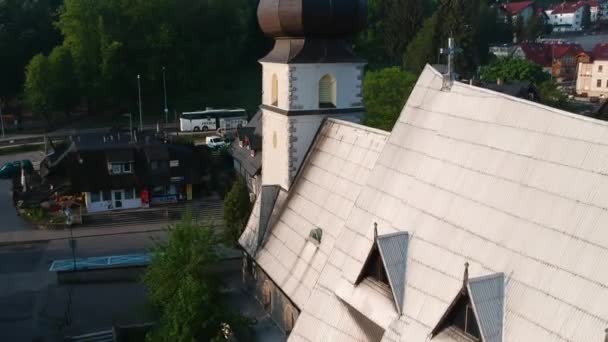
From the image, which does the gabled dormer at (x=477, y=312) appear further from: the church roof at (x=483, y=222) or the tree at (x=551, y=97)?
the tree at (x=551, y=97)

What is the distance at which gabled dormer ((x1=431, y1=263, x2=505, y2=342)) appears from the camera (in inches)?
416

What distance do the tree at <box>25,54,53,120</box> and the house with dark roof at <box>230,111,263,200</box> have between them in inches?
1156

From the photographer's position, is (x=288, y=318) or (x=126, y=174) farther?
(x=126, y=174)

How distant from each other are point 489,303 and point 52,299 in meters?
20.6

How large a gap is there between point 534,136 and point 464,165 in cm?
158

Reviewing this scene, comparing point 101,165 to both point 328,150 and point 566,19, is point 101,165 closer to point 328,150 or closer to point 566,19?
point 328,150

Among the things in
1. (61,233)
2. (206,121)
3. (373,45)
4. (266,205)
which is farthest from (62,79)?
(266,205)

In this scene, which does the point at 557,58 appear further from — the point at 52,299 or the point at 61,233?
the point at 52,299

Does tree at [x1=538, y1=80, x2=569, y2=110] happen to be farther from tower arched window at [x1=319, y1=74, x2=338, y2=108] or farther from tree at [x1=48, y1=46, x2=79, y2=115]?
tree at [x1=48, y1=46, x2=79, y2=115]

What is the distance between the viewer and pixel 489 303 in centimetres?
1069

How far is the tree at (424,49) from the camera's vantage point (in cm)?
7300

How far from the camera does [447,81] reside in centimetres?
1431

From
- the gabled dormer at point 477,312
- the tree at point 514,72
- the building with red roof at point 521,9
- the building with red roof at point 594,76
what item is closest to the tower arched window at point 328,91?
the gabled dormer at point 477,312

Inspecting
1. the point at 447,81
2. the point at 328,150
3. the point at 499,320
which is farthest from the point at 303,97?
the point at 499,320
